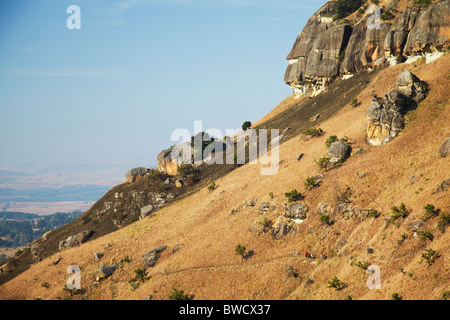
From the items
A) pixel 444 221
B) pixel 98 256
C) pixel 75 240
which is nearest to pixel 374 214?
pixel 444 221

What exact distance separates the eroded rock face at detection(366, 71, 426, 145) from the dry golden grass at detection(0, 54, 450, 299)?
1.56 m

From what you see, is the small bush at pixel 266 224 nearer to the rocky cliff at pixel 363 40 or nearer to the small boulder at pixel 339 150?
the small boulder at pixel 339 150

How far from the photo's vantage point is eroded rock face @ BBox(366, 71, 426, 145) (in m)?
61.2

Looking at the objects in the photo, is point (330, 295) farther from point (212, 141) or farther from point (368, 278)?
point (212, 141)

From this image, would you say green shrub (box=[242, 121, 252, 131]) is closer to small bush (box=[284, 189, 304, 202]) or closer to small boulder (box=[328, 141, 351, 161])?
small boulder (box=[328, 141, 351, 161])

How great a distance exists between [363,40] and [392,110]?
37.3 meters

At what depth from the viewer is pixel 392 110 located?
61.8m

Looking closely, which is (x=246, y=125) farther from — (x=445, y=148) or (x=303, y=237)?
(x=445, y=148)

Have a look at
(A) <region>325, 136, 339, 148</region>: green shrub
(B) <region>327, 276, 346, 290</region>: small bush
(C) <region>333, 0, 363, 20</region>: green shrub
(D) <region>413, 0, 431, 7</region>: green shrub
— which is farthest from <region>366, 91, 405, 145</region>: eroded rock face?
(C) <region>333, 0, 363, 20</region>: green shrub

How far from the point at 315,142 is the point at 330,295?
37932mm

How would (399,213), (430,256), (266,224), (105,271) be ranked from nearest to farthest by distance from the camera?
(430,256), (399,213), (266,224), (105,271)

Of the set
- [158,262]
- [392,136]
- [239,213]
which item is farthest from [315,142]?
[158,262]

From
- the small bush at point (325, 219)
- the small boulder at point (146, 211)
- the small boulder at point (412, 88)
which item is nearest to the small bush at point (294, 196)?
the small bush at point (325, 219)

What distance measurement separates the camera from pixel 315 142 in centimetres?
7556
